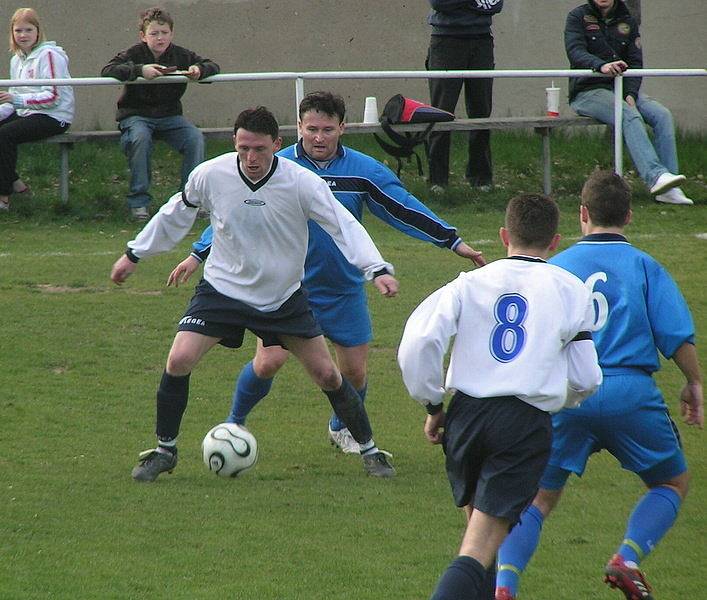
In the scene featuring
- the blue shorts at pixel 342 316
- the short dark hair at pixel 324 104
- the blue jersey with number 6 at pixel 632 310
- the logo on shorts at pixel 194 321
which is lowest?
the blue shorts at pixel 342 316

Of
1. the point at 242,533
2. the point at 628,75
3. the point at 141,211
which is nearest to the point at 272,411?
the point at 242,533

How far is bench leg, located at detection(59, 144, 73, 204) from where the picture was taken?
11.7m

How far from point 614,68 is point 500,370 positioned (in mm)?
7501

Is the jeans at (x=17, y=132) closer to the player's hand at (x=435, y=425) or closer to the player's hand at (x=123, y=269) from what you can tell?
the player's hand at (x=123, y=269)

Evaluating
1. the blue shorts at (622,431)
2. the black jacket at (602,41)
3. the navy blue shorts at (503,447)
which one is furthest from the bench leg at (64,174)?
the navy blue shorts at (503,447)

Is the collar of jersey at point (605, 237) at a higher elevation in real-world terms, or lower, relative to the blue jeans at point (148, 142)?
higher

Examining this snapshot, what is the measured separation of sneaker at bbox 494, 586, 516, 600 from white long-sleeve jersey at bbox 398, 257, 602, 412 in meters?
0.70

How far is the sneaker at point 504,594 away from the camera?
4691mm

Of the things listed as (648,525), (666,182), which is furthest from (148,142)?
(648,525)

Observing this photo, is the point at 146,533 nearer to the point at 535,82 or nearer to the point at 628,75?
the point at 628,75

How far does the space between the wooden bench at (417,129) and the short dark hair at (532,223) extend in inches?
275

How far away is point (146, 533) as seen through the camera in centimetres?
559

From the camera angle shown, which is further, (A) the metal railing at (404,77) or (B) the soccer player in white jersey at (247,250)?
(A) the metal railing at (404,77)

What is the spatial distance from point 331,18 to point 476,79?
2.89 meters
